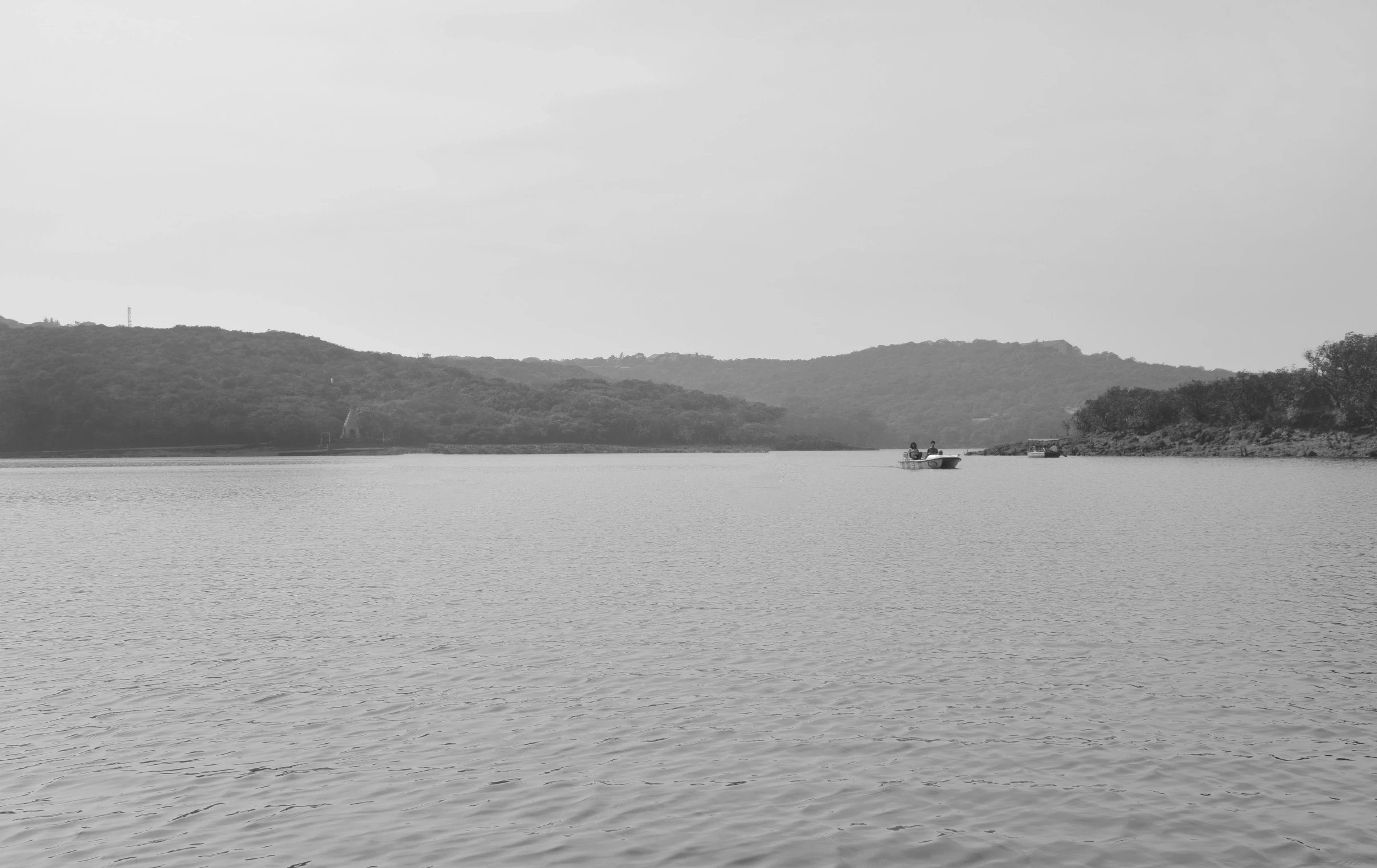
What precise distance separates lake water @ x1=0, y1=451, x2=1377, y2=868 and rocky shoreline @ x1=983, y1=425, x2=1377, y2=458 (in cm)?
11259

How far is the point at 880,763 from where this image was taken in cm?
1341

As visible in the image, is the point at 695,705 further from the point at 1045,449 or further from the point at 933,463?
the point at 1045,449

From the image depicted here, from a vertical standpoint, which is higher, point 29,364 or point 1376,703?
point 29,364

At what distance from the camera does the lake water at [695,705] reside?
11.2m

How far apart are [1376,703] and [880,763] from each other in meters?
7.86

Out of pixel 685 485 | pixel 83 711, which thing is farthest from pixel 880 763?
pixel 685 485

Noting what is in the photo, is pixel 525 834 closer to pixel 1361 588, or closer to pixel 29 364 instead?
pixel 1361 588

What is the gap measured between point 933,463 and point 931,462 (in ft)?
1.31

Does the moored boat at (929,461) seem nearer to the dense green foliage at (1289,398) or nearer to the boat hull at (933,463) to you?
the boat hull at (933,463)

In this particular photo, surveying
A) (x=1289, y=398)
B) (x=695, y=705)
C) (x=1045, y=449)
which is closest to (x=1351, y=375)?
(x=1289, y=398)

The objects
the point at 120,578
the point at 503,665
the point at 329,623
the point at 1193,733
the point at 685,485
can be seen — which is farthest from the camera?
the point at 685,485

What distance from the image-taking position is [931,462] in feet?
438

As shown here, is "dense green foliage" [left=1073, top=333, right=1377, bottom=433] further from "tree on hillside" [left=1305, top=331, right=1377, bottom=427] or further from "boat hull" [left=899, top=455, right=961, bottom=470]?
"boat hull" [left=899, top=455, right=961, bottom=470]

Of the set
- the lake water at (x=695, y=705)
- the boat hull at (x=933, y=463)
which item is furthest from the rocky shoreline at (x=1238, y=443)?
the lake water at (x=695, y=705)
